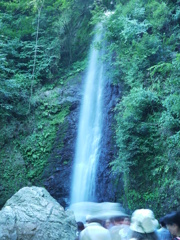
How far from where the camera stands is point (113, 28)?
13016 millimetres

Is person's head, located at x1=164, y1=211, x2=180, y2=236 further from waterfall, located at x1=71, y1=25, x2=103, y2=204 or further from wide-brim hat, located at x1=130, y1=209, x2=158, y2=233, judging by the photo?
waterfall, located at x1=71, y1=25, x2=103, y2=204

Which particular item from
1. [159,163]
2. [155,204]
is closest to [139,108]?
[159,163]

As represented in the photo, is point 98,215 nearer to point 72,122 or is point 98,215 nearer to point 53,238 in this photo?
point 53,238

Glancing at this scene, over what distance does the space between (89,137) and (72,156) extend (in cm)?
111

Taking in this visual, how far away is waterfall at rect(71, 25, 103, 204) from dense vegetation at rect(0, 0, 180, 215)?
104 cm

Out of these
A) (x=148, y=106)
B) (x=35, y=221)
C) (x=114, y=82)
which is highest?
(x=114, y=82)

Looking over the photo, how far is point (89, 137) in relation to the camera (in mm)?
13531

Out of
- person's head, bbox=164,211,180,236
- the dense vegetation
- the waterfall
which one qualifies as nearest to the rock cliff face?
the waterfall

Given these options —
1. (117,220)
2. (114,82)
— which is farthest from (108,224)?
(114,82)

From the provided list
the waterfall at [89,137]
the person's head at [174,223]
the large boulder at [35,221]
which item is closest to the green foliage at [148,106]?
the waterfall at [89,137]

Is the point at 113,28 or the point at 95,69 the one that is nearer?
the point at 113,28

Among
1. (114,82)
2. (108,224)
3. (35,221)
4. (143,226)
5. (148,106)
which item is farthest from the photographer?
(114,82)

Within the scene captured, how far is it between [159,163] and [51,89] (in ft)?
29.7

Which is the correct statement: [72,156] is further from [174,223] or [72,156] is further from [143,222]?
[143,222]
